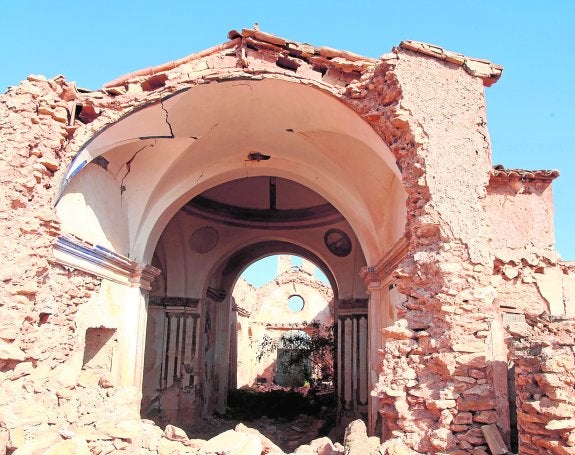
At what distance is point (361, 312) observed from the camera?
11.9m

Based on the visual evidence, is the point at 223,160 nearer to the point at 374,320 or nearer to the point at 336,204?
the point at 336,204

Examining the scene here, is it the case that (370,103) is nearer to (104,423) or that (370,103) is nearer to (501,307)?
(501,307)

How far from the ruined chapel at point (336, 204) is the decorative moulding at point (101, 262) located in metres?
0.03

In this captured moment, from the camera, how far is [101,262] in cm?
735

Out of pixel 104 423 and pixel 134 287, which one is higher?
pixel 134 287

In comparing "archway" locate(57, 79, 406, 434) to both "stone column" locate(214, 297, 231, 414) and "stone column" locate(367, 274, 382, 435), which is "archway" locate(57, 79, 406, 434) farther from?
"stone column" locate(214, 297, 231, 414)

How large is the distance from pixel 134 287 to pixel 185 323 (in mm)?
3792

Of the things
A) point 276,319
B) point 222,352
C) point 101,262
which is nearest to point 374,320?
point 101,262

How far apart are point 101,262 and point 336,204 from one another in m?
3.93

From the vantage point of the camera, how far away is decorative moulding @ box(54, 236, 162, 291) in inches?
256

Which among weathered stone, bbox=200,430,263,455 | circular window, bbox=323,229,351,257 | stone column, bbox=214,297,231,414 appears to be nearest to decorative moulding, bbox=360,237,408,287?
weathered stone, bbox=200,430,263,455

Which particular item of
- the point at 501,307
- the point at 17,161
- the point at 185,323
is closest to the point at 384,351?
the point at 501,307

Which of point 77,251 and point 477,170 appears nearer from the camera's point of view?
point 477,170

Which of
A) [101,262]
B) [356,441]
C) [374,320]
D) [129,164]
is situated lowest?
[356,441]
